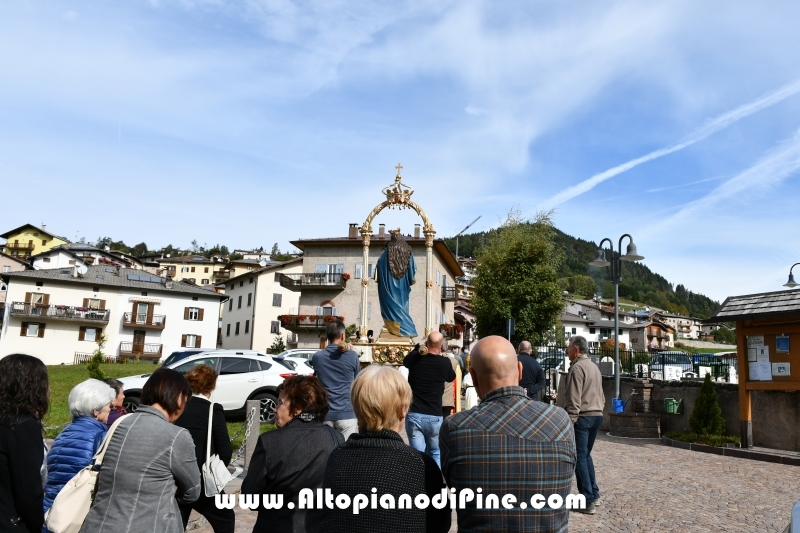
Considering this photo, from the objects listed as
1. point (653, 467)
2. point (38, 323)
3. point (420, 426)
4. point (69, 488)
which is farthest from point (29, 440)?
point (38, 323)

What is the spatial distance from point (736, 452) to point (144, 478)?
1168cm

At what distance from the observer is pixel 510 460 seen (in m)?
2.54

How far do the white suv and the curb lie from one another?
8.19m

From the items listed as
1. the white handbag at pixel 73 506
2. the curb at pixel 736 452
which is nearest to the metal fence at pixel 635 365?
the curb at pixel 736 452

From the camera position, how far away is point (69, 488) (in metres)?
3.21

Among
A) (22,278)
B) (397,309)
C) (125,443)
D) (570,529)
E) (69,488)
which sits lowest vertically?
(570,529)

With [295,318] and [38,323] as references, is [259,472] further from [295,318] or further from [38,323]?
[38,323]

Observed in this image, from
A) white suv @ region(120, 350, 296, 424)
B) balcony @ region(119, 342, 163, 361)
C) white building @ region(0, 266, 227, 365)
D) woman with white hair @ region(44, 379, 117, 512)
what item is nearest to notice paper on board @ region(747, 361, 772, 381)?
white suv @ region(120, 350, 296, 424)

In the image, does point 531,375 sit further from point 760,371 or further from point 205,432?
point 205,432

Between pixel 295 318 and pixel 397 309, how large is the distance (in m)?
35.8

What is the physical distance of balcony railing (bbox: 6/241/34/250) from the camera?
94375mm

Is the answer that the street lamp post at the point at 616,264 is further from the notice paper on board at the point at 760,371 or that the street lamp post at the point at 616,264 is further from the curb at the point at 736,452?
the notice paper on board at the point at 760,371

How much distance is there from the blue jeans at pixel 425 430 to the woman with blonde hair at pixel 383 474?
158 inches

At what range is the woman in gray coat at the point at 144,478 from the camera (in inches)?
126
